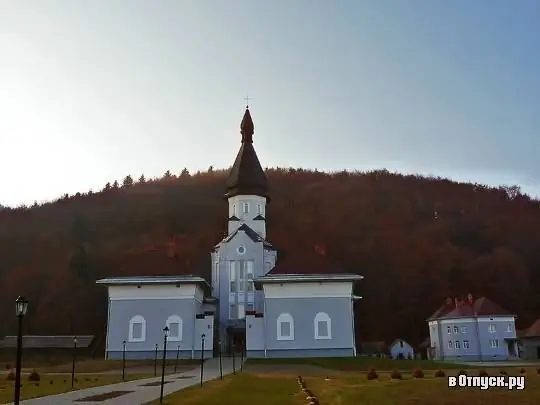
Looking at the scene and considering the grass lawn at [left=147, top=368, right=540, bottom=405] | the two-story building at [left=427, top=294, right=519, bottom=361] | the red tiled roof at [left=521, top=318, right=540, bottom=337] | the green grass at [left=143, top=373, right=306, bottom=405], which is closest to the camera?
the grass lawn at [left=147, top=368, right=540, bottom=405]

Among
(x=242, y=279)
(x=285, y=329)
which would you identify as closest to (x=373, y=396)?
(x=285, y=329)

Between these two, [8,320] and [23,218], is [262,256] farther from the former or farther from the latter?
[23,218]

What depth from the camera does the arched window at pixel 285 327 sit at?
4038 cm

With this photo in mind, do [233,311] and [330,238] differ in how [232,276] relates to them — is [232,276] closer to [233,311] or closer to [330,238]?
[233,311]

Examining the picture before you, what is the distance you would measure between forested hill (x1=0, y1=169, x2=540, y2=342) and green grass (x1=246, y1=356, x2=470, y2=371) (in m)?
12.8

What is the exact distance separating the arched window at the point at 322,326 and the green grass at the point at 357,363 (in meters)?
2.11

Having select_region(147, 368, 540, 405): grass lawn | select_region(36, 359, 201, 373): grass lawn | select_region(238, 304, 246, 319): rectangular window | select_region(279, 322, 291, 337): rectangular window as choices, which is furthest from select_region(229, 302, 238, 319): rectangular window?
select_region(147, 368, 540, 405): grass lawn

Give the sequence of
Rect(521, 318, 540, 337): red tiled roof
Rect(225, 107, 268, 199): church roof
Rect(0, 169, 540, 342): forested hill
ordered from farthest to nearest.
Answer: Rect(0, 169, 540, 342): forested hill < Rect(521, 318, 540, 337): red tiled roof < Rect(225, 107, 268, 199): church roof

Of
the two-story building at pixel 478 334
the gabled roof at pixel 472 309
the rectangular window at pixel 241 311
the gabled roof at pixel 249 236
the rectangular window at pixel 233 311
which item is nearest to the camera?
the rectangular window at pixel 241 311

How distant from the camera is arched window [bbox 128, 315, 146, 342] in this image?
4097cm

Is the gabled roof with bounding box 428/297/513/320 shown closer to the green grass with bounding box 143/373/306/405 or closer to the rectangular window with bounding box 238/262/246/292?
the rectangular window with bounding box 238/262/246/292

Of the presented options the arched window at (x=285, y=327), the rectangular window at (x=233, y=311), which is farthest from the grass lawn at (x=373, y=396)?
the rectangular window at (x=233, y=311)

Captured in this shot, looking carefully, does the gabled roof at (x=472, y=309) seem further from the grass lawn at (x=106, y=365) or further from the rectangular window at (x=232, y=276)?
the grass lawn at (x=106, y=365)

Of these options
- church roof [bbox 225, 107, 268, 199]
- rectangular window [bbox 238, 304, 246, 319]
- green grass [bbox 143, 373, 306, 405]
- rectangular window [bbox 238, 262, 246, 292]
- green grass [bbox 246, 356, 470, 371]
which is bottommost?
green grass [bbox 143, 373, 306, 405]
